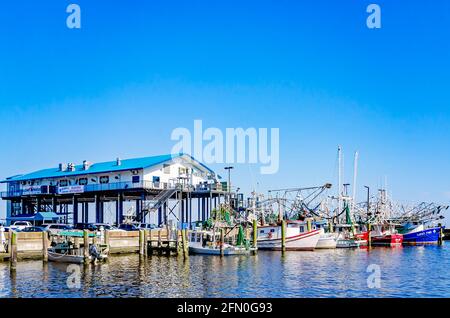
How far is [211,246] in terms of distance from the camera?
209 ft

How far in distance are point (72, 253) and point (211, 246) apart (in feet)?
56.2

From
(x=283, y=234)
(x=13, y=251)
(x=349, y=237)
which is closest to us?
(x=13, y=251)

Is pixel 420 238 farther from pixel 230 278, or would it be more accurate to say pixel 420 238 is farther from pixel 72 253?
pixel 72 253

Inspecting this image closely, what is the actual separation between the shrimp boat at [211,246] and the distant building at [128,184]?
15.6m

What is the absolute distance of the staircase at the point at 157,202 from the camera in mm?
79875

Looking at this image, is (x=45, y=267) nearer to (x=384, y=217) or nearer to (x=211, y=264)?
(x=211, y=264)

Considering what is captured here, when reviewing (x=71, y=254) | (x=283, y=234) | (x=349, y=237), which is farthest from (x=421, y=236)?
(x=71, y=254)

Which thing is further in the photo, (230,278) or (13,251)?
(13,251)

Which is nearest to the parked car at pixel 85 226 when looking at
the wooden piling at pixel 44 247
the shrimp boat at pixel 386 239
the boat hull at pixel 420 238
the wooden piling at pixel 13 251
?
Result: the wooden piling at pixel 44 247

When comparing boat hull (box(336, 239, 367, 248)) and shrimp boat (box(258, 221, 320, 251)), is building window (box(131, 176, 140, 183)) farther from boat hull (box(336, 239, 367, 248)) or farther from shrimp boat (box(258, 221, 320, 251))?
boat hull (box(336, 239, 367, 248))

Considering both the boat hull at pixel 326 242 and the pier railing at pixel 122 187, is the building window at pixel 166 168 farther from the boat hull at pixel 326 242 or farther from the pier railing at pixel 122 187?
the boat hull at pixel 326 242

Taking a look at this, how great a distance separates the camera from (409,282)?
131 feet

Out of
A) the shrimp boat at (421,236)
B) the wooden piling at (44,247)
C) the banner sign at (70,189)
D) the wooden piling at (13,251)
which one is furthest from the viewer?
the shrimp boat at (421,236)
